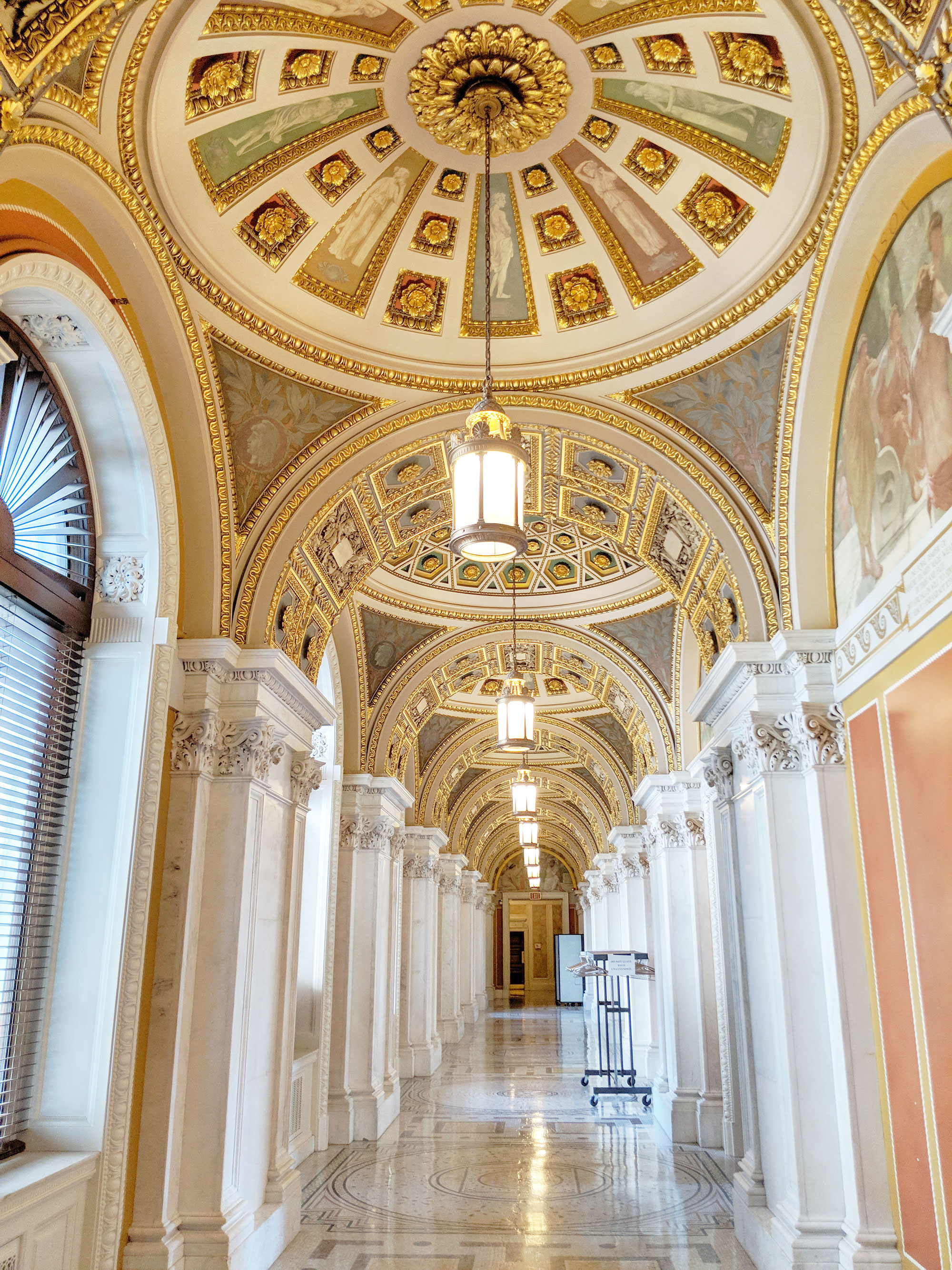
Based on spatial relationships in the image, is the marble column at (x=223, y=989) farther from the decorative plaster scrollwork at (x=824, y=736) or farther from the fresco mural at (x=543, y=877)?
the fresco mural at (x=543, y=877)

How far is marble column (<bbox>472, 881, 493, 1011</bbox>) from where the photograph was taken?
31312 millimetres

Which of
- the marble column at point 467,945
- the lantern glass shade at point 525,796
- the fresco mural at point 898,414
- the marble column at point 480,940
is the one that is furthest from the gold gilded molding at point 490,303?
the marble column at point 480,940

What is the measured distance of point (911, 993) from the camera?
564 centimetres

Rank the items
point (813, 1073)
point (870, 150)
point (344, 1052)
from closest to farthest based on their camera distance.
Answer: point (870, 150)
point (813, 1073)
point (344, 1052)

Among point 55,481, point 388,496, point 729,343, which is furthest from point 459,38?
point 388,496

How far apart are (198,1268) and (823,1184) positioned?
14.5ft

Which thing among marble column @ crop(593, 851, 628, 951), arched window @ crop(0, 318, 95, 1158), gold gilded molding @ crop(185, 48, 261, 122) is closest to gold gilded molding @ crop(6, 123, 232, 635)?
gold gilded molding @ crop(185, 48, 261, 122)

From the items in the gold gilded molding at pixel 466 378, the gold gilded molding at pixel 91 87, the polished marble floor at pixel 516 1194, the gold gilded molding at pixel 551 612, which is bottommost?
the polished marble floor at pixel 516 1194

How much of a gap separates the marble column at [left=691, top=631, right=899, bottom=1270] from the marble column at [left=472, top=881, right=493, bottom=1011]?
2245cm

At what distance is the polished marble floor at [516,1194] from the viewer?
7.61 m

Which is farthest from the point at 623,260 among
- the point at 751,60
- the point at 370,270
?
the point at 370,270

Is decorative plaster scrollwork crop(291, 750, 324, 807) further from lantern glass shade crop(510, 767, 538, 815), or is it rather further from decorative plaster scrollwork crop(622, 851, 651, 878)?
decorative plaster scrollwork crop(622, 851, 651, 878)

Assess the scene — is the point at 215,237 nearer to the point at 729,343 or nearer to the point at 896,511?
the point at 729,343

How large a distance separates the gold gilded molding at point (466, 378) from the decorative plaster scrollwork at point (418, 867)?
12.0 metres
